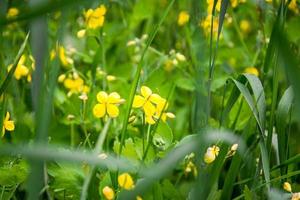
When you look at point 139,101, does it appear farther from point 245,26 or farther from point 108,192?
point 245,26

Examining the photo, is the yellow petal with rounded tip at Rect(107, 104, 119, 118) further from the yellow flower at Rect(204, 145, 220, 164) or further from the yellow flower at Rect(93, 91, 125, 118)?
the yellow flower at Rect(204, 145, 220, 164)

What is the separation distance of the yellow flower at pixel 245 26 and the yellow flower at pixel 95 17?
3.52ft

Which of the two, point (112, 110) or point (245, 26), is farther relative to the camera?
point (245, 26)

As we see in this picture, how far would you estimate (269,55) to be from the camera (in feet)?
4.68

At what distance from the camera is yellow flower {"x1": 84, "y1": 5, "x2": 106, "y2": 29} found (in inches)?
72.9

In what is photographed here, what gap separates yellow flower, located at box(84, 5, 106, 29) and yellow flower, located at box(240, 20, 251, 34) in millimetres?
1073

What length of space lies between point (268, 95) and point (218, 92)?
167 millimetres

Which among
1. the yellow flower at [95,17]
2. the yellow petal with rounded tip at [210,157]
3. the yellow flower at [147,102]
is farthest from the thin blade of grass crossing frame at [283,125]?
the yellow flower at [95,17]

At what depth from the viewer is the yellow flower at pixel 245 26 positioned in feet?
9.16

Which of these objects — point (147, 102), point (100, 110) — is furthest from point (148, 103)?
point (100, 110)

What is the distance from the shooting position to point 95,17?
1.86 meters

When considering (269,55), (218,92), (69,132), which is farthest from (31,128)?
(269,55)

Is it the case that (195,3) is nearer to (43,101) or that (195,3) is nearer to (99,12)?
(43,101)

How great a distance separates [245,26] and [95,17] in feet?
3.57
